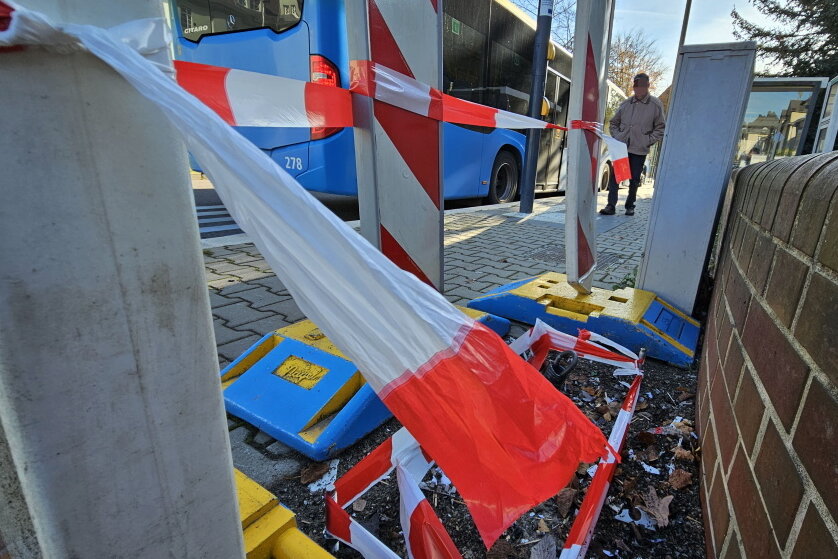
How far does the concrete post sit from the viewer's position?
552mm

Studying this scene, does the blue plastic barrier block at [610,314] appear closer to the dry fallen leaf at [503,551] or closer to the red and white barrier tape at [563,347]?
the red and white barrier tape at [563,347]

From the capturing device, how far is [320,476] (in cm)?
169

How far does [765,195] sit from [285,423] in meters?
1.94

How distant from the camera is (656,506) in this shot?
1555mm

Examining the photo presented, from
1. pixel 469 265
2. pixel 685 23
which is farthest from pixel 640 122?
pixel 685 23

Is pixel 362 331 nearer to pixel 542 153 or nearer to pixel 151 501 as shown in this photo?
pixel 151 501

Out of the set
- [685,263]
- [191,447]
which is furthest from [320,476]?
[685,263]

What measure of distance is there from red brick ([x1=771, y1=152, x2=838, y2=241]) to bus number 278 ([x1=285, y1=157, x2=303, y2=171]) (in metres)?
5.57

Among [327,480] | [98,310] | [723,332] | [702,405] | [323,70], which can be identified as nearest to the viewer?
[98,310]

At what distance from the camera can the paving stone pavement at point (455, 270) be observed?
1885 mm

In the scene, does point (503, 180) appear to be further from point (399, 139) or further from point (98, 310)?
point (98, 310)

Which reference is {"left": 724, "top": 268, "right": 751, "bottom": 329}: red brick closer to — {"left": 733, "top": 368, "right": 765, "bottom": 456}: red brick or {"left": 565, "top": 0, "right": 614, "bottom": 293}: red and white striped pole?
{"left": 733, "top": 368, "right": 765, "bottom": 456}: red brick

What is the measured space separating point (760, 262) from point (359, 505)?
1504mm

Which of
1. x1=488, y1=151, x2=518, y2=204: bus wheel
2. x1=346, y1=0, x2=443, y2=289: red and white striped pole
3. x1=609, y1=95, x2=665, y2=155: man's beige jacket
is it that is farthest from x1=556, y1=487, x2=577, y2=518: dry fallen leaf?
x1=488, y1=151, x2=518, y2=204: bus wheel
